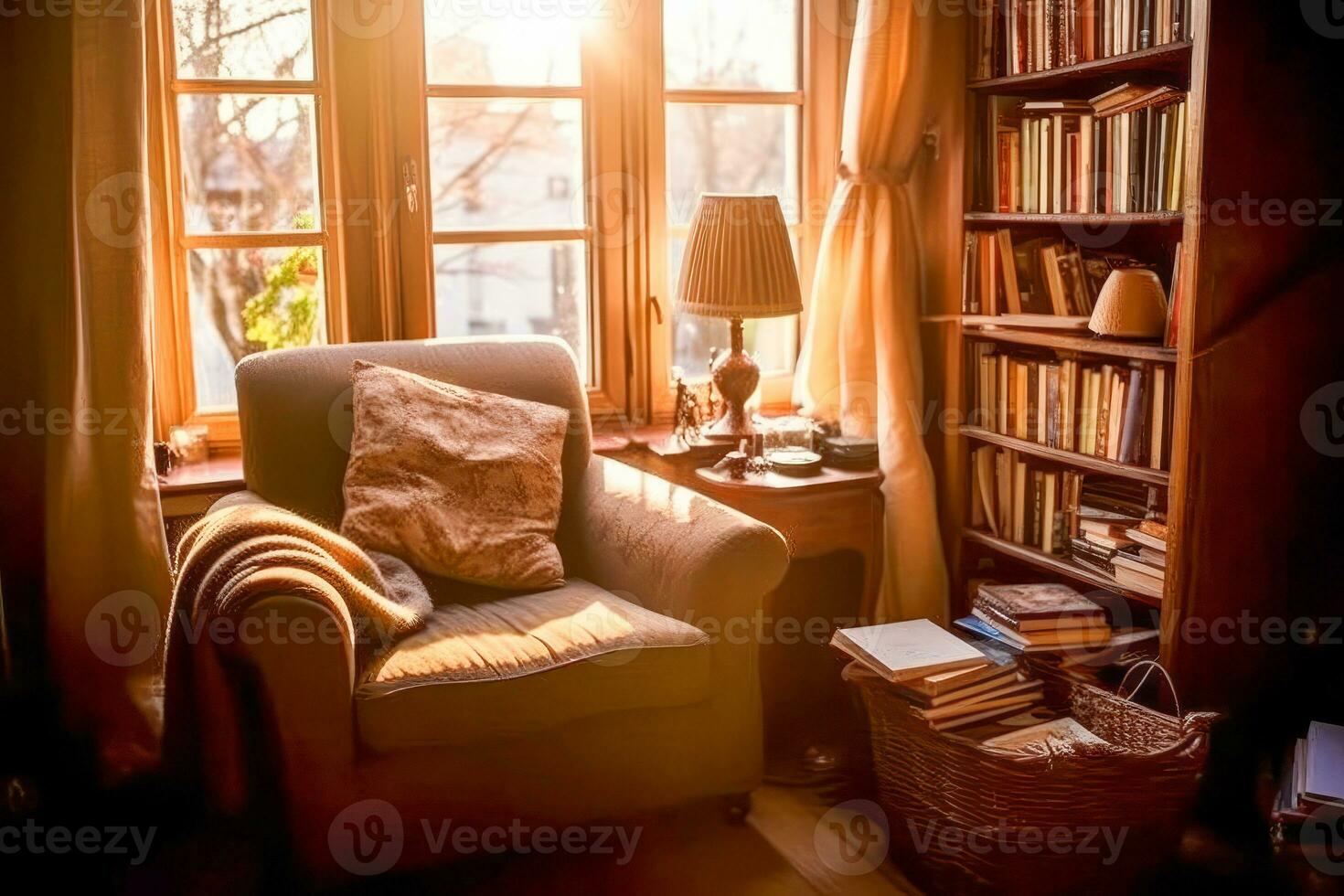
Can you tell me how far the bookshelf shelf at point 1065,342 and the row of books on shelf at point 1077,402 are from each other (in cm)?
4

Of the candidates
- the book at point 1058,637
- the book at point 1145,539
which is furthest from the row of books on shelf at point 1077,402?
the book at point 1058,637

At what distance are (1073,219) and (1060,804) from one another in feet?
3.92

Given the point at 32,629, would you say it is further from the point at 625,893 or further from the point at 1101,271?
the point at 1101,271

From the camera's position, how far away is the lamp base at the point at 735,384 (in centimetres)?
294

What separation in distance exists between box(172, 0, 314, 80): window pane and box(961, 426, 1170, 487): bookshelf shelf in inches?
68.9

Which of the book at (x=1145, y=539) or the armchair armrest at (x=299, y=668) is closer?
the armchair armrest at (x=299, y=668)

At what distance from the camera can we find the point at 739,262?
2.80 meters

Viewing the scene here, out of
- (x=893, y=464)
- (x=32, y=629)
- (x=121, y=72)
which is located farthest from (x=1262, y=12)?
(x=32, y=629)

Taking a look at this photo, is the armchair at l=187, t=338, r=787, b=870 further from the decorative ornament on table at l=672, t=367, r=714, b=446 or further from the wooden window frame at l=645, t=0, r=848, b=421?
the wooden window frame at l=645, t=0, r=848, b=421

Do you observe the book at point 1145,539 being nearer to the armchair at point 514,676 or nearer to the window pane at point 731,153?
→ the armchair at point 514,676

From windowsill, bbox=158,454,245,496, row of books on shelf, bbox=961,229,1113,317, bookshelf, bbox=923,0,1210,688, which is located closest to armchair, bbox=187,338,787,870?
windowsill, bbox=158,454,245,496

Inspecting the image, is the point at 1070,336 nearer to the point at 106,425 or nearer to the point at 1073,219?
the point at 1073,219

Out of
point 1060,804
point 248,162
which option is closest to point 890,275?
point 1060,804

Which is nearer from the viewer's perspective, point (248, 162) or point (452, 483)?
point (452, 483)
